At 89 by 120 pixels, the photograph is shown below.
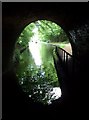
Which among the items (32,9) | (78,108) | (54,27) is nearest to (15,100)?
(78,108)

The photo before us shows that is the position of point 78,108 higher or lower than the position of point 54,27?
lower

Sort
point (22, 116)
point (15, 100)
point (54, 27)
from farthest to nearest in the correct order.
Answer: point (54, 27) < point (15, 100) < point (22, 116)

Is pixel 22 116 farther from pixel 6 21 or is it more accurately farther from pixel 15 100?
pixel 6 21

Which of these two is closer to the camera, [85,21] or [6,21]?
[6,21]

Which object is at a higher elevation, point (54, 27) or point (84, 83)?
point (54, 27)

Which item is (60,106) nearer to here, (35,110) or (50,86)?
(35,110)

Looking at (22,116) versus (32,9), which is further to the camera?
(32,9)

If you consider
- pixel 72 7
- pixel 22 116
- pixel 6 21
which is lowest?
pixel 22 116

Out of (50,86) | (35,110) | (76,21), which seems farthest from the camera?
(50,86)

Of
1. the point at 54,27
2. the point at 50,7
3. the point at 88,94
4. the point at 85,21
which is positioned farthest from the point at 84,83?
the point at 54,27

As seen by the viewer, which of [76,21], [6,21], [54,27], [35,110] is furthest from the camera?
[54,27]

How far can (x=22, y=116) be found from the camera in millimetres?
5699

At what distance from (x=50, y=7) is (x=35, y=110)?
3226 mm

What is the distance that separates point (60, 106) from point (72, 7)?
3066 mm
